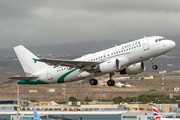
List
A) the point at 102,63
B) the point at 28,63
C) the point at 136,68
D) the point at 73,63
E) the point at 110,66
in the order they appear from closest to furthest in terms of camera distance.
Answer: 1. the point at 110,66
2. the point at 102,63
3. the point at 73,63
4. the point at 136,68
5. the point at 28,63

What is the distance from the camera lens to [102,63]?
5303cm

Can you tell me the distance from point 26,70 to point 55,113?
24.2 m

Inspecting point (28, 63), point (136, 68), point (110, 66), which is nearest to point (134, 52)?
point (110, 66)

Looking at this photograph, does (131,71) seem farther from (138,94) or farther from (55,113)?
(138,94)

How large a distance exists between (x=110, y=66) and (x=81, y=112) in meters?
35.9

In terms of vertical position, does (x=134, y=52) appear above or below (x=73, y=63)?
above

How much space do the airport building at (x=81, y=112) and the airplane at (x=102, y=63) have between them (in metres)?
20.1

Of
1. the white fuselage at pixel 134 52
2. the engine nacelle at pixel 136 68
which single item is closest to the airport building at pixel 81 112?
the engine nacelle at pixel 136 68

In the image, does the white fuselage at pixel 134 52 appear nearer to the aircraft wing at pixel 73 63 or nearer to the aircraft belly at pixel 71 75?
the aircraft belly at pixel 71 75

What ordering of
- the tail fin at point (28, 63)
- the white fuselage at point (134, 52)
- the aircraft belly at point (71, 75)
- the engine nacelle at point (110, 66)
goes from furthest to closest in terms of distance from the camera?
the tail fin at point (28, 63) → the aircraft belly at point (71, 75) → the engine nacelle at point (110, 66) → the white fuselage at point (134, 52)

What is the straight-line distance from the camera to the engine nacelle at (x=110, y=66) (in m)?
51.9

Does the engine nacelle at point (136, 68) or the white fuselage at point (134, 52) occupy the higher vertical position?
the white fuselage at point (134, 52)

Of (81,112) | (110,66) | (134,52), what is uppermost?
(134,52)

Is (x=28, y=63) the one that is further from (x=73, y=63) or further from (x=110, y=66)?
(x=110, y=66)
